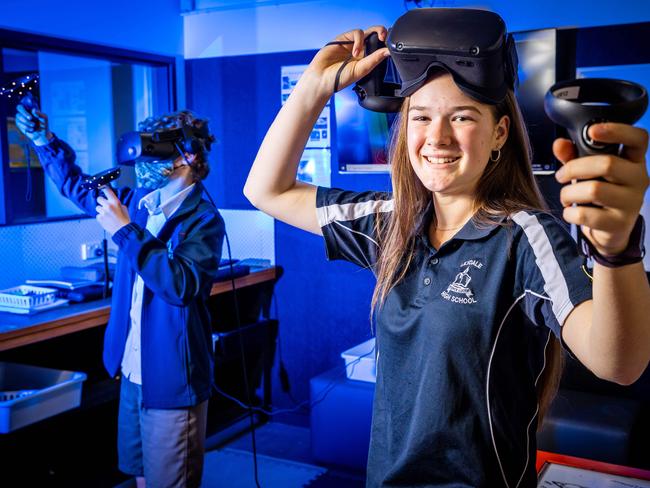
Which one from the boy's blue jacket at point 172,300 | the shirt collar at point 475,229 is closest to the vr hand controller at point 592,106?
the shirt collar at point 475,229

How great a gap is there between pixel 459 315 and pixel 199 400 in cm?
159

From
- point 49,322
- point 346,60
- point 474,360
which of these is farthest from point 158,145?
point 474,360

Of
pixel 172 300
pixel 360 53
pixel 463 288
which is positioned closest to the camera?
pixel 463 288

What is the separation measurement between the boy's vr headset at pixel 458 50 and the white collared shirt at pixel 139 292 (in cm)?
154

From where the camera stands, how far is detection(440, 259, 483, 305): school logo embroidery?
131 cm

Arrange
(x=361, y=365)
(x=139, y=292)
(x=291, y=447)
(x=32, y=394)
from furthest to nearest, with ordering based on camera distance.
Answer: (x=291, y=447)
(x=361, y=365)
(x=32, y=394)
(x=139, y=292)

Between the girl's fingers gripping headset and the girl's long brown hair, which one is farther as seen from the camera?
the girl's fingers gripping headset

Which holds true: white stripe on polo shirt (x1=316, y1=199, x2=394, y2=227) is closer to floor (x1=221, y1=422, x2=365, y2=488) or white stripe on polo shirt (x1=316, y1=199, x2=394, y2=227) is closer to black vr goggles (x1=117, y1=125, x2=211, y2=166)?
black vr goggles (x1=117, y1=125, x2=211, y2=166)

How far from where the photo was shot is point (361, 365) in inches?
148

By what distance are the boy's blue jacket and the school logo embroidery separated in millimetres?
1384

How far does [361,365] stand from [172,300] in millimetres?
1467

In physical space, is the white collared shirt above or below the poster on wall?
below

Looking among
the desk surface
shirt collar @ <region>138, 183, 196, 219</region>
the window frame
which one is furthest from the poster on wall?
shirt collar @ <region>138, 183, 196, 219</region>

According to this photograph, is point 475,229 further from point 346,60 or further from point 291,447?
point 291,447
